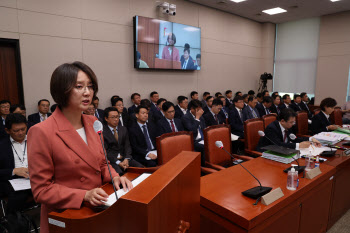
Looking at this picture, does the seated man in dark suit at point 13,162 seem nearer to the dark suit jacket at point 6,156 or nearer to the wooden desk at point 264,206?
the dark suit jacket at point 6,156

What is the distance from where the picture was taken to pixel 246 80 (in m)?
8.97

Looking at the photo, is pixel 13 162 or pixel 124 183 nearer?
pixel 124 183

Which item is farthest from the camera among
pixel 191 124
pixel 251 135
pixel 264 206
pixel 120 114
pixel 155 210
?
pixel 120 114

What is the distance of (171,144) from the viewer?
97.0 inches

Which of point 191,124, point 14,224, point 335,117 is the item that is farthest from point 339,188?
point 14,224

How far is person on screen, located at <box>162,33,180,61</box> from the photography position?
6.11 m

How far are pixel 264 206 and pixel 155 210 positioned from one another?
96 cm

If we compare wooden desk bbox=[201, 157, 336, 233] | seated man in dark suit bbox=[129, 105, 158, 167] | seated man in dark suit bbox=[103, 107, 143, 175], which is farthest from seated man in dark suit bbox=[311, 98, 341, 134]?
seated man in dark suit bbox=[103, 107, 143, 175]

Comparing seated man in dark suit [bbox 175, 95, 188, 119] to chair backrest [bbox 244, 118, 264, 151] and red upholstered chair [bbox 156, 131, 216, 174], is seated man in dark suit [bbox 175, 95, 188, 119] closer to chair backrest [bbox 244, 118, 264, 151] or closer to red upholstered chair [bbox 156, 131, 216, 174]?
chair backrest [bbox 244, 118, 264, 151]

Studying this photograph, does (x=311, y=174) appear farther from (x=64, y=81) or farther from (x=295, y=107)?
(x=295, y=107)

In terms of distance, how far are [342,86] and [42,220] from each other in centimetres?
948

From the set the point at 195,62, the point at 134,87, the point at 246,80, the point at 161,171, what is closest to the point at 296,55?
the point at 246,80

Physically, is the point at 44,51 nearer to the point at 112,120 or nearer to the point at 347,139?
the point at 112,120

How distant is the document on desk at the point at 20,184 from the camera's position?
2008mm
